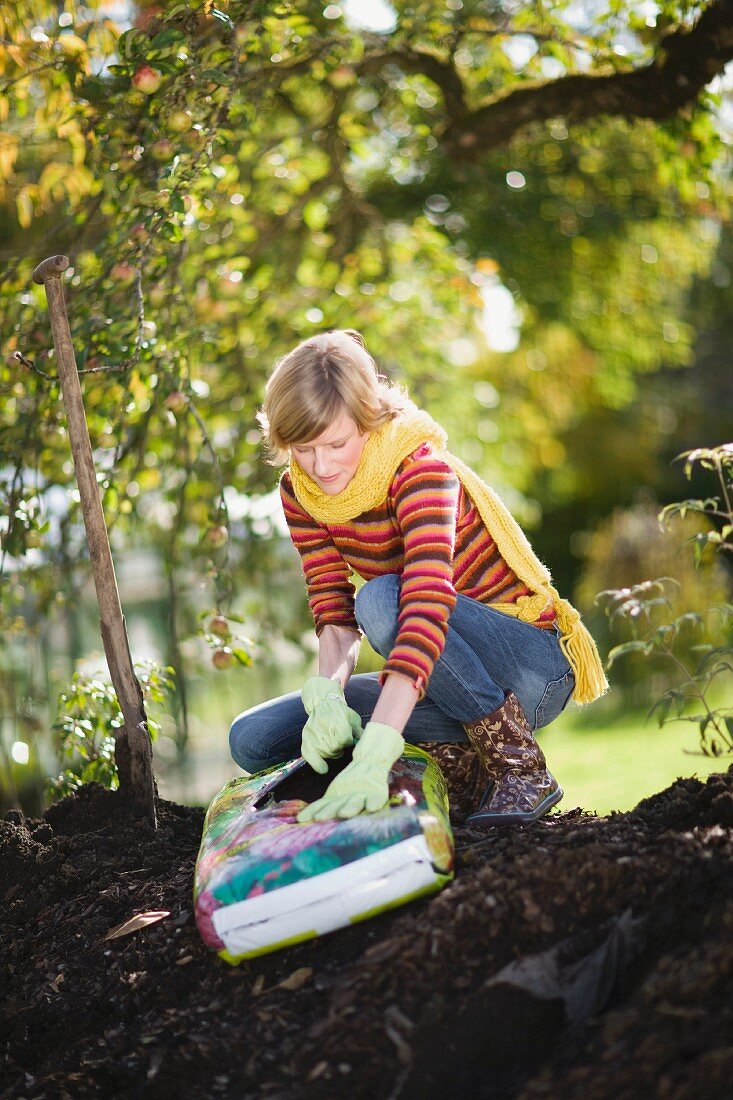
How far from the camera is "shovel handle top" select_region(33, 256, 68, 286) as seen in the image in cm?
242

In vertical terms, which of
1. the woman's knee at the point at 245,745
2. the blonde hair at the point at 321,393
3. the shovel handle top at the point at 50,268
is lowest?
the woman's knee at the point at 245,745

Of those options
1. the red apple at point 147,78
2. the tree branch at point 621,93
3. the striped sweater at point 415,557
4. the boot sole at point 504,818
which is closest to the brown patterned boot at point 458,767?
the boot sole at point 504,818

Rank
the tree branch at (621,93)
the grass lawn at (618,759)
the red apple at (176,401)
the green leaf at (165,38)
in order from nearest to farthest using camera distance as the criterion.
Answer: the green leaf at (165,38) < the red apple at (176,401) < the tree branch at (621,93) < the grass lawn at (618,759)

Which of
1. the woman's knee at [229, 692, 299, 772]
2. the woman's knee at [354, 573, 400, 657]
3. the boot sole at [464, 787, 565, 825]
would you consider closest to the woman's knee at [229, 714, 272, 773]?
the woman's knee at [229, 692, 299, 772]

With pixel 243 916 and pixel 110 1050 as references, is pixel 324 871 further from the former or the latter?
pixel 110 1050

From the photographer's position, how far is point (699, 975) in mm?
1419

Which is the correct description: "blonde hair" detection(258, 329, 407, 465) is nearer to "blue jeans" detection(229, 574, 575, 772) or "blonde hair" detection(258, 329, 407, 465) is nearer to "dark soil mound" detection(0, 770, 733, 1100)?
"blue jeans" detection(229, 574, 575, 772)

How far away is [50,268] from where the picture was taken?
2.44 metres

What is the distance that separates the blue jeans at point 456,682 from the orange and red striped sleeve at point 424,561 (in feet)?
0.40

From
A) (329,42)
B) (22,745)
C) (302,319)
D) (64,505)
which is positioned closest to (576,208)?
(302,319)

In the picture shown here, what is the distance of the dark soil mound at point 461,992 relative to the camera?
140 centimetres

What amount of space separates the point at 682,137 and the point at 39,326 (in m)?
2.27

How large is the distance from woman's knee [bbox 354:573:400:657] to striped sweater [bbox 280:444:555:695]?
0.05 m

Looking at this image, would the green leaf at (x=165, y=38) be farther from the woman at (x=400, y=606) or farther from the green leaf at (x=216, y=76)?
the woman at (x=400, y=606)
